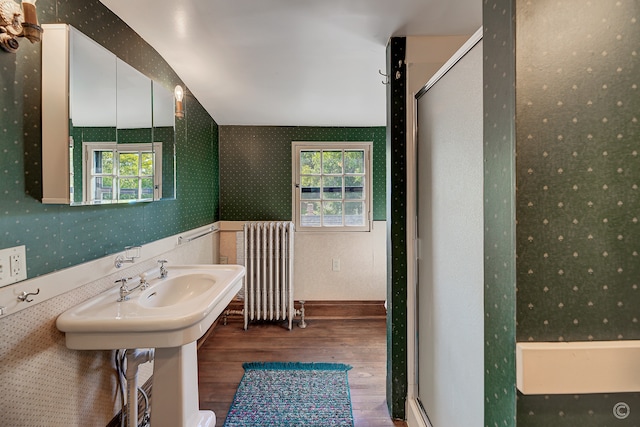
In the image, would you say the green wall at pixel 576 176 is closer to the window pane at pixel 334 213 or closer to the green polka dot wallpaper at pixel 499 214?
the green polka dot wallpaper at pixel 499 214

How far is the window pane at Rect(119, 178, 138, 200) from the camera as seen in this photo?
5.05ft

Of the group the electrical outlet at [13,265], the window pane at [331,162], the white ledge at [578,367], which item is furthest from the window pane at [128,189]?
the window pane at [331,162]

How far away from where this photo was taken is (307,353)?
2518mm

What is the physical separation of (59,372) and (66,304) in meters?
0.26

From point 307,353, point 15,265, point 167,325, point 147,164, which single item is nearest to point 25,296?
point 15,265

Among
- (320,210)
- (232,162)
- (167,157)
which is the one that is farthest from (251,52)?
(320,210)

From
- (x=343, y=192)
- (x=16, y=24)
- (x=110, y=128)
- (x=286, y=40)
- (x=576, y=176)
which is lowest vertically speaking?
(x=576, y=176)

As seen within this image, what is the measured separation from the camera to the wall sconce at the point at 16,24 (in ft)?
3.26

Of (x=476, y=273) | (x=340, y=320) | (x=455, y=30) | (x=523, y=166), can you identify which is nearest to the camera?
(x=523, y=166)

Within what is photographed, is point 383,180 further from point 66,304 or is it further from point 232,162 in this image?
point 66,304

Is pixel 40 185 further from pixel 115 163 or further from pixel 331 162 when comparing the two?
pixel 331 162

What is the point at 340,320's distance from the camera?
3.15 meters

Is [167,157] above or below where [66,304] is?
above

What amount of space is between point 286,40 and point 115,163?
1.10 metres
